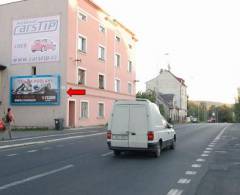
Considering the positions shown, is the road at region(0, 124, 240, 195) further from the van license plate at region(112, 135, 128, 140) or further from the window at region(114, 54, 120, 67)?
the window at region(114, 54, 120, 67)

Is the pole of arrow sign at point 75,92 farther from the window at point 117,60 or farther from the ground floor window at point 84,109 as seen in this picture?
the window at point 117,60

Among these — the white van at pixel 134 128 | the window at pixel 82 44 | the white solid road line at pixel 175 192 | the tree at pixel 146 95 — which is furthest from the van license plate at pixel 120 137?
the tree at pixel 146 95

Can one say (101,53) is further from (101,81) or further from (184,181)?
(184,181)

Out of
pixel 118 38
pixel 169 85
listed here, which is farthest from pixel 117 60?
pixel 169 85

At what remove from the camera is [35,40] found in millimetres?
41125

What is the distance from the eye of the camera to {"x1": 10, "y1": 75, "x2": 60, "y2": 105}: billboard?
39156mm

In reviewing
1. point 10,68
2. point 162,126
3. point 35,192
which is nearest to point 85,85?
point 10,68

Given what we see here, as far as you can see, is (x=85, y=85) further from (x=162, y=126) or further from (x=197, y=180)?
(x=197, y=180)

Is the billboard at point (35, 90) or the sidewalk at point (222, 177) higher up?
the billboard at point (35, 90)

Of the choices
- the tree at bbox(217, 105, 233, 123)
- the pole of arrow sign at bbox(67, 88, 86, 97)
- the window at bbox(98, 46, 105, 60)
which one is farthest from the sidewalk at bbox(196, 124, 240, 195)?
the tree at bbox(217, 105, 233, 123)

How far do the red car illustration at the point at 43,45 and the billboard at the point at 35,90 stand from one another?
9.06ft

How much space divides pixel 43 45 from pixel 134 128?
2811 centimetres

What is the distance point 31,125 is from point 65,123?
359 centimetres

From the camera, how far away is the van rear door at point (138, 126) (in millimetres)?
14181
